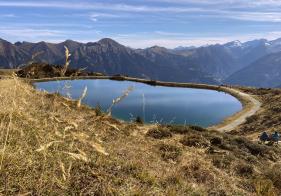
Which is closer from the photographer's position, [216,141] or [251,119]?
[216,141]

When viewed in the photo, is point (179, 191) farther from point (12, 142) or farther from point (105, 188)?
point (12, 142)

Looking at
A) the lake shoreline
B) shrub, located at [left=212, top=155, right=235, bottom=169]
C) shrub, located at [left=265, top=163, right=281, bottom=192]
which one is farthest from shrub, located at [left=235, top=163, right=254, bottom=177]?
the lake shoreline

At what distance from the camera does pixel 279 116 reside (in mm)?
62219

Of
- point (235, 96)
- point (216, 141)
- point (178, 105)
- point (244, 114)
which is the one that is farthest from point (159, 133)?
point (235, 96)

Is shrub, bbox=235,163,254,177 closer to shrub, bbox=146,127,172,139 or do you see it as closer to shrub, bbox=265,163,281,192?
shrub, bbox=265,163,281,192

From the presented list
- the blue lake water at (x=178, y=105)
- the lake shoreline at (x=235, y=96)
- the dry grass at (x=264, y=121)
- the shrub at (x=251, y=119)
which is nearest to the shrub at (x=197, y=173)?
the lake shoreline at (x=235, y=96)

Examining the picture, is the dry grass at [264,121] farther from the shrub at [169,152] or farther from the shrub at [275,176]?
the shrub at [275,176]

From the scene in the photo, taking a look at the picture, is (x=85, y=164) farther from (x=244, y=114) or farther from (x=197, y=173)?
(x=244, y=114)

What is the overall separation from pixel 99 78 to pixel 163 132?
99830 millimetres

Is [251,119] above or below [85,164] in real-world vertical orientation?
below

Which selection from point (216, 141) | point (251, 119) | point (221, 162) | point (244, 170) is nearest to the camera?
point (244, 170)

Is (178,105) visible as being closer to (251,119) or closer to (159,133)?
(251,119)

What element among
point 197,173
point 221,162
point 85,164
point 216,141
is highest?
point 85,164

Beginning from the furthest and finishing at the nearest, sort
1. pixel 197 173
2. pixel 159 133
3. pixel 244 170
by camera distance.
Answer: pixel 159 133 → pixel 244 170 → pixel 197 173
